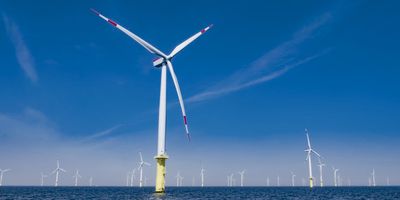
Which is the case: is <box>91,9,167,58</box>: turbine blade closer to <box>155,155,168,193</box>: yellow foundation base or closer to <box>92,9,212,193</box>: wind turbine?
<box>92,9,212,193</box>: wind turbine

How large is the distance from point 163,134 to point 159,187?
9.35 metres

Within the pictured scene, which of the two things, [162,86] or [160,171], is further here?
[162,86]

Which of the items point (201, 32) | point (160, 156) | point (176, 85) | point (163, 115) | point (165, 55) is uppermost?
point (201, 32)

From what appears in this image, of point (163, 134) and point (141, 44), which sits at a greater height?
point (141, 44)

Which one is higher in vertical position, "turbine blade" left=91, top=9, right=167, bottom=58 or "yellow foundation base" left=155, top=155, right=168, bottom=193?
"turbine blade" left=91, top=9, right=167, bottom=58

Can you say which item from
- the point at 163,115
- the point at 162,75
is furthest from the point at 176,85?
the point at 163,115

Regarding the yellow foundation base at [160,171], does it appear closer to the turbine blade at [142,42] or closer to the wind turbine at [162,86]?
the wind turbine at [162,86]

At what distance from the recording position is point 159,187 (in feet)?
216

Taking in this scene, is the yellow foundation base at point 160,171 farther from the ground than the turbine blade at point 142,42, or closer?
closer

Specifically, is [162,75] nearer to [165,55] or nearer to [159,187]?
[165,55]

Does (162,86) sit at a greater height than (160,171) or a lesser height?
greater

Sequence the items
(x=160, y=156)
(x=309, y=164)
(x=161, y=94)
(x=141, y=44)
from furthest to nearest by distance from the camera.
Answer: (x=309, y=164), (x=141, y=44), (x=161, y=94), (x=160, y=156)

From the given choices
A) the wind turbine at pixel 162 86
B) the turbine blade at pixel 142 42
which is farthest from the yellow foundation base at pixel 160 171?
the turbine blade at pixel 142 42

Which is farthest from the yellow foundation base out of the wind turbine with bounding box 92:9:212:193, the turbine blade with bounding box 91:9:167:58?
the turbine blade with bounding box 91:9:167:58
